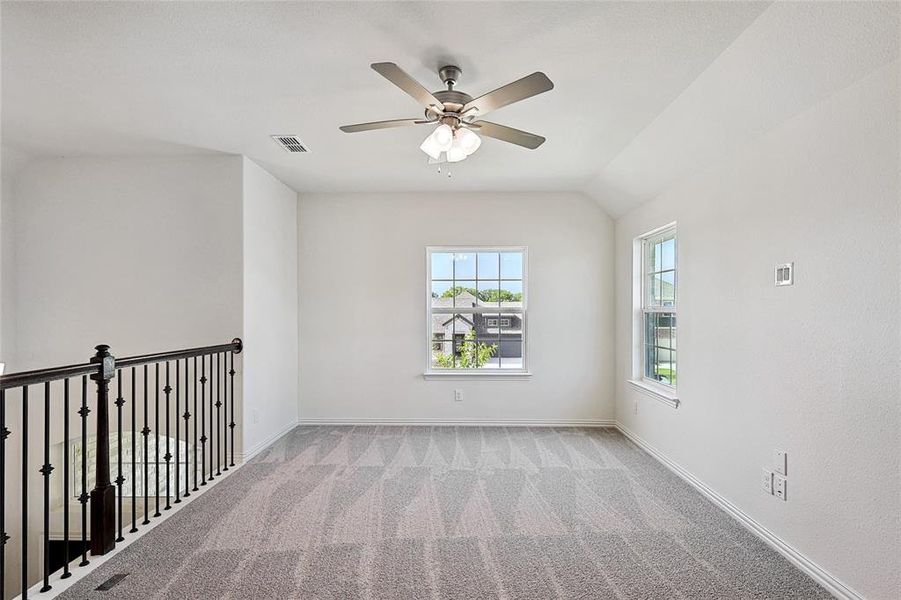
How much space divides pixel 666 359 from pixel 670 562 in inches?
81.9

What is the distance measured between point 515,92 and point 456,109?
41cm

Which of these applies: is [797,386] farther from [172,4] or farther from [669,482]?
[172,4]

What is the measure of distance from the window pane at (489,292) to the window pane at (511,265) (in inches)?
5.9

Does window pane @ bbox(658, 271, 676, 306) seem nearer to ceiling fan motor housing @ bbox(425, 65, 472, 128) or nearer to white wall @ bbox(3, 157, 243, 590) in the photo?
ceiling fan motor housing @ bbox(425, 65, 472, 128)

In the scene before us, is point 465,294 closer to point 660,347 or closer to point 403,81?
point 660,347

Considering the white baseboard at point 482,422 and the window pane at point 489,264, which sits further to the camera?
the window pane at point 489,264

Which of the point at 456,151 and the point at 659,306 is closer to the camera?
the point at 456,151

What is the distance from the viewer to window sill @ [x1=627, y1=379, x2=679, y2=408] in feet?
12.3

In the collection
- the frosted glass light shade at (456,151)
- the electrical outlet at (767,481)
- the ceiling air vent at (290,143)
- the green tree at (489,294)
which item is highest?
the ceiling air vent at (290,143)

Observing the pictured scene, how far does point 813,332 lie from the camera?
2289 millimetres

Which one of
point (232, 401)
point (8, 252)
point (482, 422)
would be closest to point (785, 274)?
point (482, 422)

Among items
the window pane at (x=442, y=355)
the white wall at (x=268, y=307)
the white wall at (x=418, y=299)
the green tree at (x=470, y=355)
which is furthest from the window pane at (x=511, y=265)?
the white wall at (x=268, y=307)

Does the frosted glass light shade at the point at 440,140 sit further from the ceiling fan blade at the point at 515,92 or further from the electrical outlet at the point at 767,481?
the electrical outlet at the point at 767,481

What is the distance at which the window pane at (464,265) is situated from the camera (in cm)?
526
